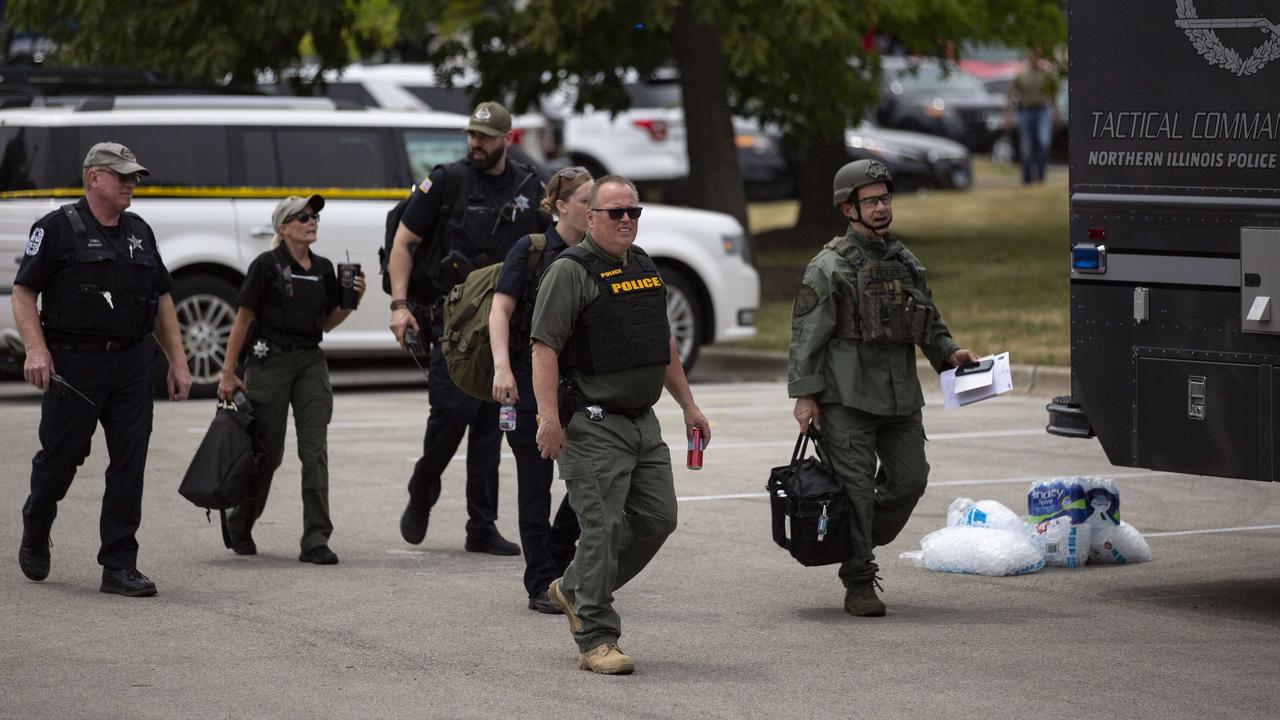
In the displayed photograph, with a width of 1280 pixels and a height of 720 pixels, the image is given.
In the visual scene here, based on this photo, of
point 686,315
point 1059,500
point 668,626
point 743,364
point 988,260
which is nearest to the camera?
point 668,626

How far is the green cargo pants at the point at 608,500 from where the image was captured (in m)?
6.38

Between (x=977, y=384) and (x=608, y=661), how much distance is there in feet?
6.17

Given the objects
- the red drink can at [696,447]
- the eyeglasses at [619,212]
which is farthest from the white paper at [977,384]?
the eyeglasses at [619,212]

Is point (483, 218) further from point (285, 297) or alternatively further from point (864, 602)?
point (864, 602)

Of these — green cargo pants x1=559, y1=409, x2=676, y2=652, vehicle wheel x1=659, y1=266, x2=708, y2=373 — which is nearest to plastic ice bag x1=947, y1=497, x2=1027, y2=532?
green cargo pants x1=559, y1=409, x2=676, y2=652

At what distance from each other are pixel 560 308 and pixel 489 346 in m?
0.96

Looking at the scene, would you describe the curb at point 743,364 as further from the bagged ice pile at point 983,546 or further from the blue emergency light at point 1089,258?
the blue emergency light at point 1089,258

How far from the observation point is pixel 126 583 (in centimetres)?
772

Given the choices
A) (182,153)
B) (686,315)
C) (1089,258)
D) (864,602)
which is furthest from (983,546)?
(182,153)

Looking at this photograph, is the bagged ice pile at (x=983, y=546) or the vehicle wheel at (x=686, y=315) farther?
the vehicle wheel at (x=686, y=315)

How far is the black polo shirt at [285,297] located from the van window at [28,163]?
509cm

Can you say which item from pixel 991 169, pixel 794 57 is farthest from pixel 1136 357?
pixel 991 169

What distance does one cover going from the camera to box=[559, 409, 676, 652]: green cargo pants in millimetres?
6379

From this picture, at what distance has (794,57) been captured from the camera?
18672mm
